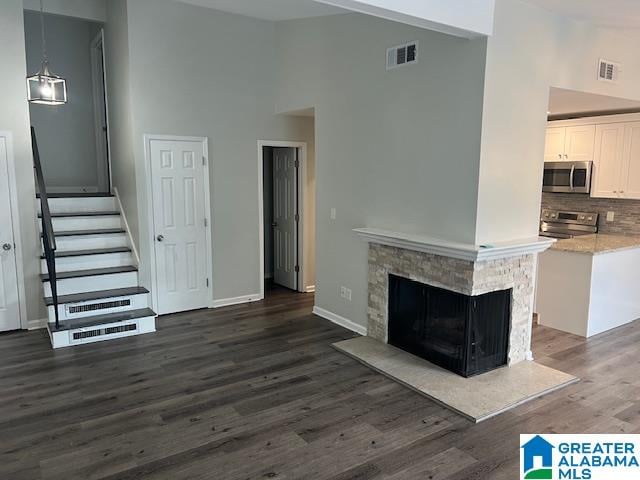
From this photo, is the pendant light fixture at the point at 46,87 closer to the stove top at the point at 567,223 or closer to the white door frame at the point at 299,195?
the white door frame at the point at 299,195

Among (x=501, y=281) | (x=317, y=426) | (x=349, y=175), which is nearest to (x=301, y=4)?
(x=349, y=175)

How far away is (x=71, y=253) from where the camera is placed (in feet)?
17.3

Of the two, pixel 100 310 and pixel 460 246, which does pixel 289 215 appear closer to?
pixel 100 310

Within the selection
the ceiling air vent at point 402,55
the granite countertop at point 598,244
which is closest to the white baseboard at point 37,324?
the ceiling air vent at point 402,55

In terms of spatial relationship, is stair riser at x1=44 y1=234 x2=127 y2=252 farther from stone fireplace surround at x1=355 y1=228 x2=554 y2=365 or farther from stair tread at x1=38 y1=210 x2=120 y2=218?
stone fireplace surround at x1=355 y1=228 x2=554 y2=365

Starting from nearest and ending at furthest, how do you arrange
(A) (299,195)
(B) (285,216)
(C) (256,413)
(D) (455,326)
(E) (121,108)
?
(C) (256,413) < (D) (455,326) < (E) (121,108) < (A) (299,195) < (B) (285,216)

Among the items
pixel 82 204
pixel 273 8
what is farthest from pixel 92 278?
pixel 273 8

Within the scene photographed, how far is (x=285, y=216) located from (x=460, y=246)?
3.60 m

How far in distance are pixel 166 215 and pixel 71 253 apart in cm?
114

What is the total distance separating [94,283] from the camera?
5.16 m

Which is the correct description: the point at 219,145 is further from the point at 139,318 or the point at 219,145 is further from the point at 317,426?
the point at 317,426

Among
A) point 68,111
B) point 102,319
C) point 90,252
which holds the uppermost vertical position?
point 68,111

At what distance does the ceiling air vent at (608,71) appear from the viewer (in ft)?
14.0

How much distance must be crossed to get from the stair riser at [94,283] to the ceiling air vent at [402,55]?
11.9 feet
